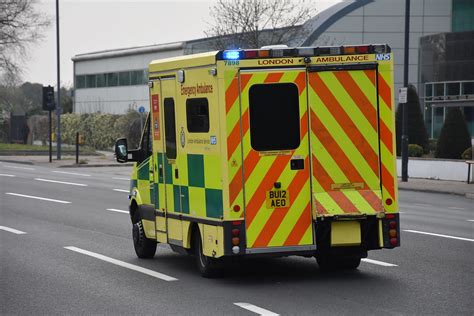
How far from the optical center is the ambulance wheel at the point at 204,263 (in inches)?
467

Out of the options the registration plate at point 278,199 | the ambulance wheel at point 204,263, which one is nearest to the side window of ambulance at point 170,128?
the ambulance wheel at point 204,263

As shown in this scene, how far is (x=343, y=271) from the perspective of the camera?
1238 cm

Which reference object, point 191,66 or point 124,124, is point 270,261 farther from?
point 124,124

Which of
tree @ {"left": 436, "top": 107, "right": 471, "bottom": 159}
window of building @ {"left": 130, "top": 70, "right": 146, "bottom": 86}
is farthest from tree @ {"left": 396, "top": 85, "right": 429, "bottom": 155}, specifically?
window of building @ {"left": 130, "top": 70, "right": 146, "bottom": 86}

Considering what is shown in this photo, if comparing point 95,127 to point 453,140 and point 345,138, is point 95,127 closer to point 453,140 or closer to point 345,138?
point 453,140

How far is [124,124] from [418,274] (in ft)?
177

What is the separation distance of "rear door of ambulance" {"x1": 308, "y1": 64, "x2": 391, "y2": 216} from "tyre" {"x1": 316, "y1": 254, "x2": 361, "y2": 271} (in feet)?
3.75

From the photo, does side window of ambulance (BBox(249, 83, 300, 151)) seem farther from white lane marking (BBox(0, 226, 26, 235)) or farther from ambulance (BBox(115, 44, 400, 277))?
white lane marking (BBox(0, 226, 26, 235))

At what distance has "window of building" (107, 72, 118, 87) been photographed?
8031 centimetres

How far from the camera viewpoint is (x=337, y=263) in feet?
40.9

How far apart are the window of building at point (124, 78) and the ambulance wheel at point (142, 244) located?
64.7 metres

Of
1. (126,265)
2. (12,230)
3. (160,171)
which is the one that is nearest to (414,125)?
(12,230)

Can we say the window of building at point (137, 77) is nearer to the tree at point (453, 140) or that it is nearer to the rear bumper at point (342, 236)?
the tree at point (453, 140)

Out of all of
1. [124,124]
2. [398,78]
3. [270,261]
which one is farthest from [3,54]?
[270,261]
